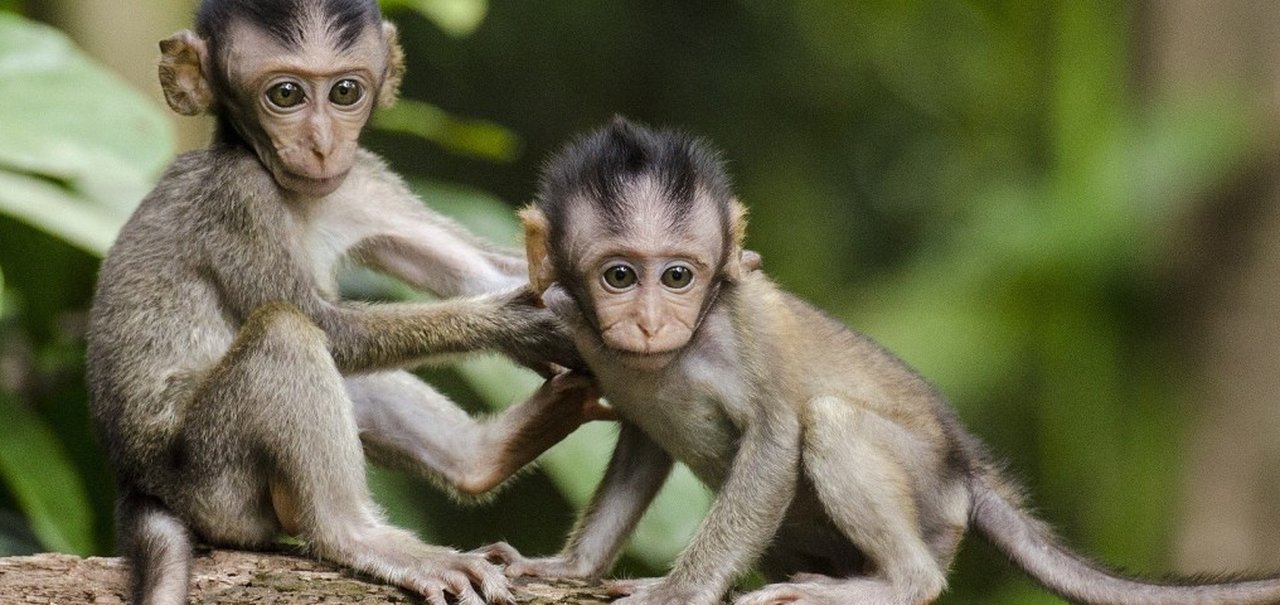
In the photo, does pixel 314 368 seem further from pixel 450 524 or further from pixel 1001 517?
pixel 450 524

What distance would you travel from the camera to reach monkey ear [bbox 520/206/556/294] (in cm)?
495

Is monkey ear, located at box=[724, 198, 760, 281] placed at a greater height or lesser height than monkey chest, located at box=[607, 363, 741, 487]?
greater

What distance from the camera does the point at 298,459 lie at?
4867 mm

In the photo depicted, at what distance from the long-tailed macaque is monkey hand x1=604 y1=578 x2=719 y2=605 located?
15.1 inches

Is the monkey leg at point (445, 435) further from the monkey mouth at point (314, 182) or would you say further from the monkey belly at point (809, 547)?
the monkey belly at point (809, 547)

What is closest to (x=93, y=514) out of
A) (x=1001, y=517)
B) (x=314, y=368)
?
(x=314, y=368)

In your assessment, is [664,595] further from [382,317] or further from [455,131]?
[455,131]

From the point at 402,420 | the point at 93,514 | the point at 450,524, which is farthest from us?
the point at 450,524

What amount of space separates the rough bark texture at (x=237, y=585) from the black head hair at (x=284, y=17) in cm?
172

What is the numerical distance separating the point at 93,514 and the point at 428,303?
3260mm

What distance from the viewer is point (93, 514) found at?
25.6ft

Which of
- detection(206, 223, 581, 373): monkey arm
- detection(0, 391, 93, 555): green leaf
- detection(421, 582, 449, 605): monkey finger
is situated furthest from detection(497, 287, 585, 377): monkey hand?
detection(0, 391, 93, 555): green leaf

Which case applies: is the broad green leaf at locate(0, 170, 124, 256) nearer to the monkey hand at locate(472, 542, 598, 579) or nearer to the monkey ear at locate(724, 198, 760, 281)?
the monkey hand at locate(472, 542, 598, 579)

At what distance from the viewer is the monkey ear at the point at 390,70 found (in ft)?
18.0
